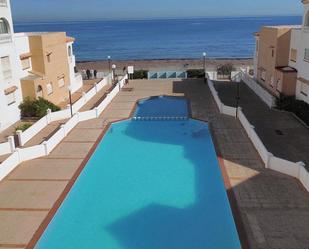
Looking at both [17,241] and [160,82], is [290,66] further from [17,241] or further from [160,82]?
[17,241]

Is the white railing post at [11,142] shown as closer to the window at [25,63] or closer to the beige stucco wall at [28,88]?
the beige stucco wall at [28,88]

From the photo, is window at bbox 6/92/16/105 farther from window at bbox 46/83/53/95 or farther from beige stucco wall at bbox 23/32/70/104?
window at bbox 46/83/53/95

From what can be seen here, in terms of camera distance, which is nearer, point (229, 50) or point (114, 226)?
point (114, 226)

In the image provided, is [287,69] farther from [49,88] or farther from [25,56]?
[25,56]

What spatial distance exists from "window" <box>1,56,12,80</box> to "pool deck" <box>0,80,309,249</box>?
20.6 feet

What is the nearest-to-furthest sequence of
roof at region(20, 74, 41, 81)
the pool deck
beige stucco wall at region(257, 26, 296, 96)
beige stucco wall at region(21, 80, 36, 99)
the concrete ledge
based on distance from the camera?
the pool deck < the concrete ledge < beige stucco wall at region(21, 80, 36, 99) < roof at region(20, 74, 41, 81) < beige stucco wall at region(257, 26, 296, 96)

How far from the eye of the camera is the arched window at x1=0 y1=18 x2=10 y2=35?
26.0 meters

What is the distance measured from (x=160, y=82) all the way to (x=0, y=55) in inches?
798

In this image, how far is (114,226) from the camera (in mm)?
14727

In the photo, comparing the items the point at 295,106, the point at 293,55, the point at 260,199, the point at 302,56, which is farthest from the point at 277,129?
the point at 260,199

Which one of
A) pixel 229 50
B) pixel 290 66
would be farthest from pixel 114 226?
pixel 229 50

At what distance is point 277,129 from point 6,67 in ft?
61.3

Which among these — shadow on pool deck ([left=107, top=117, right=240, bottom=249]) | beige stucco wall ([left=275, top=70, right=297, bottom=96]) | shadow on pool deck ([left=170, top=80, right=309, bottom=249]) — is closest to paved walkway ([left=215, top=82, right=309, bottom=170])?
shadow on pool deck ([left=170, top=80, right=309, bottom=249])

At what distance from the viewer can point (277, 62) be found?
31.6m
